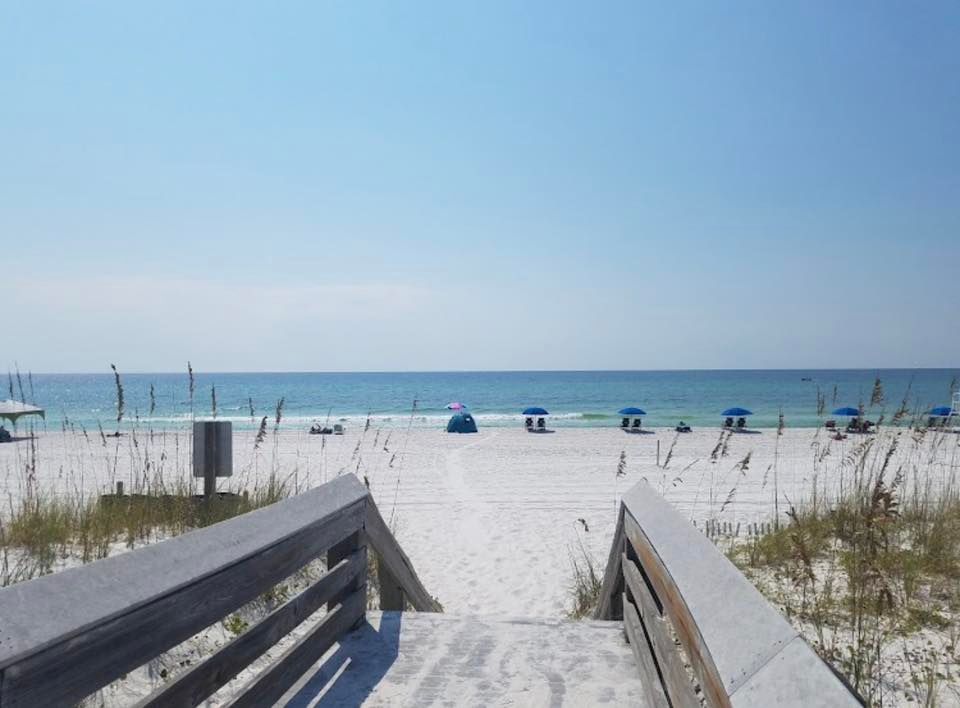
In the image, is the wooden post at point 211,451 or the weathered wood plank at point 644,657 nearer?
the weathered wood plank at point 644,657

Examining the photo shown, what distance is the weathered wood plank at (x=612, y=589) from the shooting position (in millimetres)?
4098

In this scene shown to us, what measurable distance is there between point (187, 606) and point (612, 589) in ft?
9.58

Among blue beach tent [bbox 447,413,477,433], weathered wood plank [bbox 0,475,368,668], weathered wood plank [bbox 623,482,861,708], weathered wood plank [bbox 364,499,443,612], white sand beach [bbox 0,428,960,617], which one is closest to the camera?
weathered wood plank [bbox 623,482,861,708]

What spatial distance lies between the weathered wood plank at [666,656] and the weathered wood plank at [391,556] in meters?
1.36

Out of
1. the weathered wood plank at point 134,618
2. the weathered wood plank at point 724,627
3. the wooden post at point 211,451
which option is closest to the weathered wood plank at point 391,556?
the weathered wood plank at point 134,618

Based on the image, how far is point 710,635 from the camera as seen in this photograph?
1.54 m

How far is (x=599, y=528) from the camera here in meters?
9.11

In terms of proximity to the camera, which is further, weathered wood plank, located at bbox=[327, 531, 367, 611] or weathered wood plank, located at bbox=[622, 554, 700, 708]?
weathered wood plank, located at bbox=[327, 531, 367, 611]

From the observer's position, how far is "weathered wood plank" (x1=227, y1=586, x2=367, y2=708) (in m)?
2.43

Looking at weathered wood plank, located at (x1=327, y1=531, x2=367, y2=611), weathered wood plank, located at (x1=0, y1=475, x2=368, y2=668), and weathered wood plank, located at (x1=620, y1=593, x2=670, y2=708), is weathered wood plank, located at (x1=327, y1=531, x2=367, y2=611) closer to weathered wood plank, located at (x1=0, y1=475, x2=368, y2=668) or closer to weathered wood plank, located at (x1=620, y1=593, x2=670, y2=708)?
weathered wood plank, located at (x1=0, y1=475, x2=368, y2=668)

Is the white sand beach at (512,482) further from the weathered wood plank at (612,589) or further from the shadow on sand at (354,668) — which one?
the shadow on sand at (354,668)

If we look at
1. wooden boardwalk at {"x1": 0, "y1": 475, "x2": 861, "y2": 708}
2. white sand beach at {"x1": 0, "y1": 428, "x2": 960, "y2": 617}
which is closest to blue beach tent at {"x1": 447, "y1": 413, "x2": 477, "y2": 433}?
white sand beach at {"x1": 0, "y1": 428, "x2": 960, "y2": 617}

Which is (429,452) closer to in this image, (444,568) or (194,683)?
(444,568)

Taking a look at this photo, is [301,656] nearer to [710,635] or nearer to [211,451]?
[710,635]
